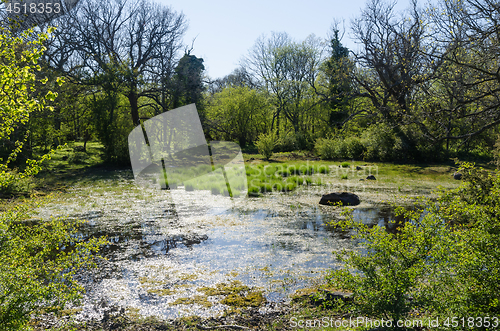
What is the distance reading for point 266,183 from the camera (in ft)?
50.6

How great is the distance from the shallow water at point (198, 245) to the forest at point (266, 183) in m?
0.07

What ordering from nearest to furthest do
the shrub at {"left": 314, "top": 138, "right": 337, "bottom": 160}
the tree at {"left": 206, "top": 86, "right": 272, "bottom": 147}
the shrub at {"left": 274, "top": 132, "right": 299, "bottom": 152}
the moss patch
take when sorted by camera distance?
the moss patch → the shrub at {"left": 314, "top": 138, "right": 337, "bottom": 160} → the shrub at {"left": 274, "top": 132, "right": 299, "bottom": 152} → the tree at {"left": 206, "top": 86, "right": 272, "bottom": 147}

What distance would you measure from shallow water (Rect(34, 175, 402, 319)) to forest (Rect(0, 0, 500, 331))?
0.07 meters

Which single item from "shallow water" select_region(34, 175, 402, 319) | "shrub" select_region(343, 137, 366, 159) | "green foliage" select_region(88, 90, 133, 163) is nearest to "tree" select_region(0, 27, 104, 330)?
"shallow water" select_region(34, 175, 402, 319)

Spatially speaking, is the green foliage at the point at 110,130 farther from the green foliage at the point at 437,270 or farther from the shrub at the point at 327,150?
the green foliage at the point at 437,270

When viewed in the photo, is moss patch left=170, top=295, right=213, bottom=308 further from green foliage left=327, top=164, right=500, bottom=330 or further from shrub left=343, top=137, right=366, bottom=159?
shrub left=343, top=137, right=366, bottom=159

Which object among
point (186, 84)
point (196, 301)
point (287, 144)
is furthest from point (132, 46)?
point (196, 301)

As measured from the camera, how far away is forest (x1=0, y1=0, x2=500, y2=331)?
10.9 feet

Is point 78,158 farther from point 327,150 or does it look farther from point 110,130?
point 327,150

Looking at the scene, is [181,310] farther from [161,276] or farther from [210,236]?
[210,236]

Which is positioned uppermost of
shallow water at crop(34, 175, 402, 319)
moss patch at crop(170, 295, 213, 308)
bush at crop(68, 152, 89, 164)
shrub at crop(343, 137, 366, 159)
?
shrub at crop(343, 137, 366, 159)

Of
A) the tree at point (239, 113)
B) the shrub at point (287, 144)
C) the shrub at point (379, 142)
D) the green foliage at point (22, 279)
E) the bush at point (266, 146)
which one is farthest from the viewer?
the tree at point (239, 113)

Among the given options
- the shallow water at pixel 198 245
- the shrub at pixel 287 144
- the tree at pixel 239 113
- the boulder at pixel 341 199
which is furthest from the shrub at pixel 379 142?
the tree at pixel 239 113

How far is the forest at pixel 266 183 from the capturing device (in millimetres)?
3316
